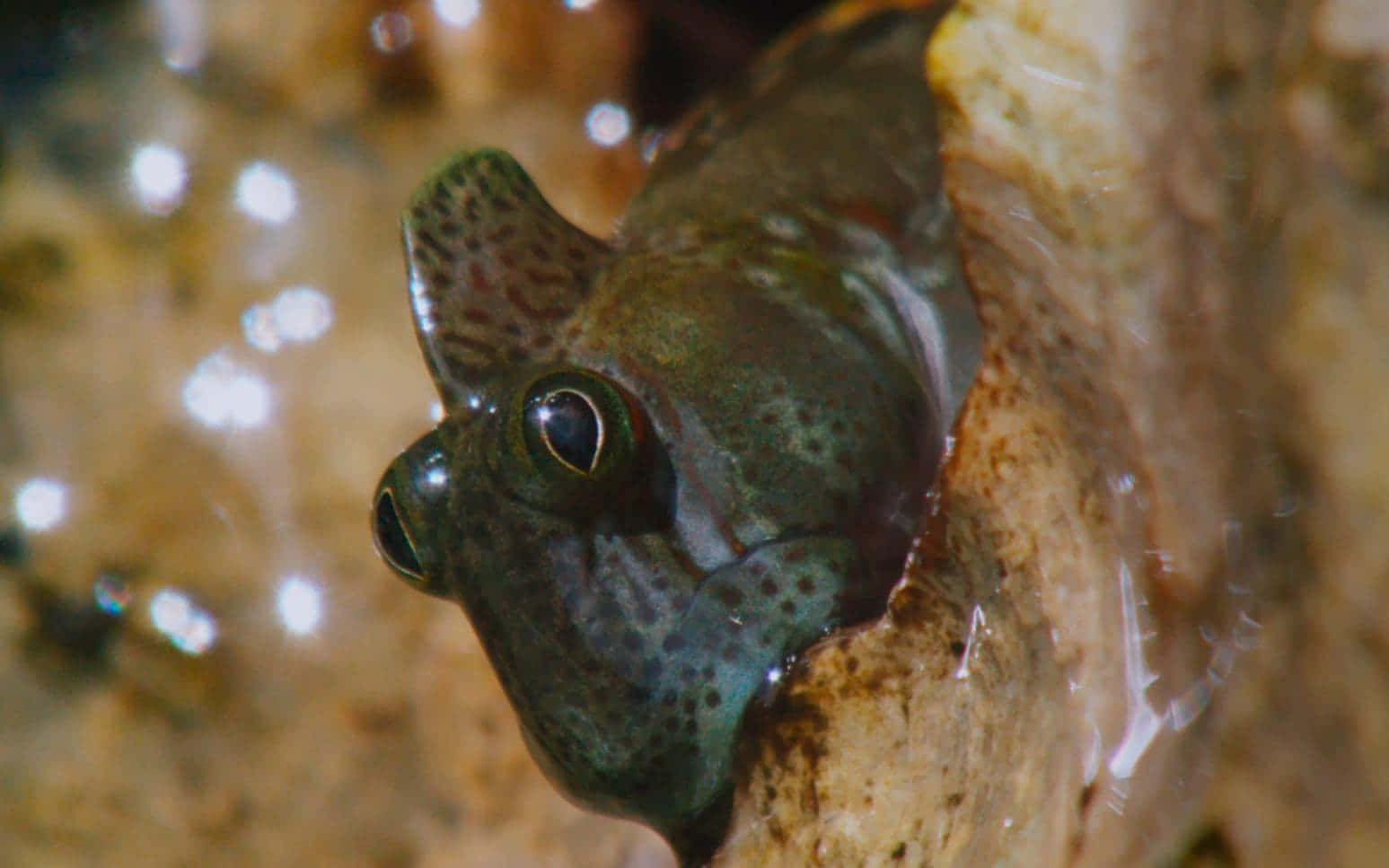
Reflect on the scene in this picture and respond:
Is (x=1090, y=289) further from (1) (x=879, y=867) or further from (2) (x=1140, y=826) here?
(1) (x=879, y=867)

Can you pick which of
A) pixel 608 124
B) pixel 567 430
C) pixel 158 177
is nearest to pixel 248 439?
pixel 158 177

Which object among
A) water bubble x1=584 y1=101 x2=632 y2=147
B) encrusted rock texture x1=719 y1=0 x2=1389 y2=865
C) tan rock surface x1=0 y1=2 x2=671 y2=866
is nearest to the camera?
encrusted rock texture x1=719 y1=0 x2=1389 y2=865

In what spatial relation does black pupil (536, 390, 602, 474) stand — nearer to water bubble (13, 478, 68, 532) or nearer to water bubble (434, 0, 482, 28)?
water bubble (13, 478, 68, 532)

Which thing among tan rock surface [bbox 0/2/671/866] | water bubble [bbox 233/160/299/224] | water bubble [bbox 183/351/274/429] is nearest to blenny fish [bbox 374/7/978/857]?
tan rock surface [bbox 0/2/671/866]

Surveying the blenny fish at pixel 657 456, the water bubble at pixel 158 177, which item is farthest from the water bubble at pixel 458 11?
the blenny fish at pixel 657 456

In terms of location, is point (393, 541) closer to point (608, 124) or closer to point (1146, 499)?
point (1146, 499)
